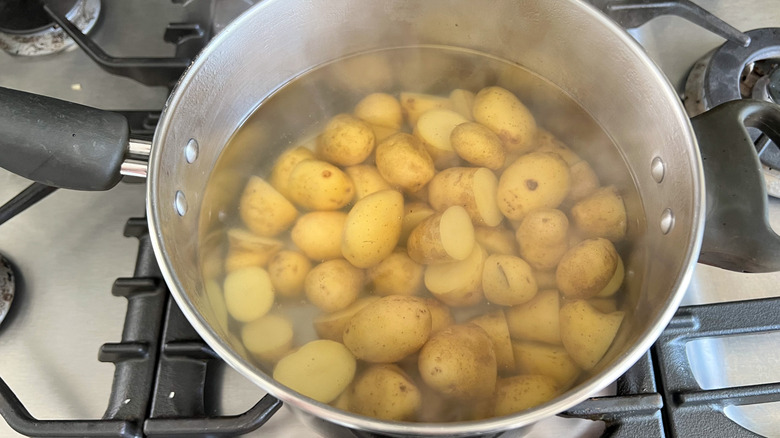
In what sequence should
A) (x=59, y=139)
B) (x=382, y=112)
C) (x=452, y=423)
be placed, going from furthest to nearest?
(x=382, y=112), (x=59, y=139), (x=452, y=423)

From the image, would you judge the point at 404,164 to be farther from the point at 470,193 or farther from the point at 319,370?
the point at 319,370

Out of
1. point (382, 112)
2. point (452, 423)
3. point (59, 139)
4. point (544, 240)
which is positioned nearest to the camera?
point (452, 423)

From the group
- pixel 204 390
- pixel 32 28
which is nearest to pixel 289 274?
pixel 204 390

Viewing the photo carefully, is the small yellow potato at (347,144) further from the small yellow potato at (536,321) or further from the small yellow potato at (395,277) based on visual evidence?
the small yellow potato at (536,321)

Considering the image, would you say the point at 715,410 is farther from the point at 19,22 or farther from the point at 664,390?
the point at 19,22

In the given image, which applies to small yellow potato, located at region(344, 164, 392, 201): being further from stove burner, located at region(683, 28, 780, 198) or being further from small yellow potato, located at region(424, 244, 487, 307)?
stove burner, located at region(683, 28, 780, 198)

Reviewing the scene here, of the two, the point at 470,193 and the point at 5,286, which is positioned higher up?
the point at 470,193

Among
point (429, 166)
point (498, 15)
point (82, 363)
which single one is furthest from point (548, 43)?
point (82, 363)

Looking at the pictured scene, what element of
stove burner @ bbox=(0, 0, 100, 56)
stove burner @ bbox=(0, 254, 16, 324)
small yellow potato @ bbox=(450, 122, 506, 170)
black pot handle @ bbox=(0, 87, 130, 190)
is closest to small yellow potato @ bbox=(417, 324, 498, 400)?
small yellow potato @ bbox=(450, 122, 506, 170)
